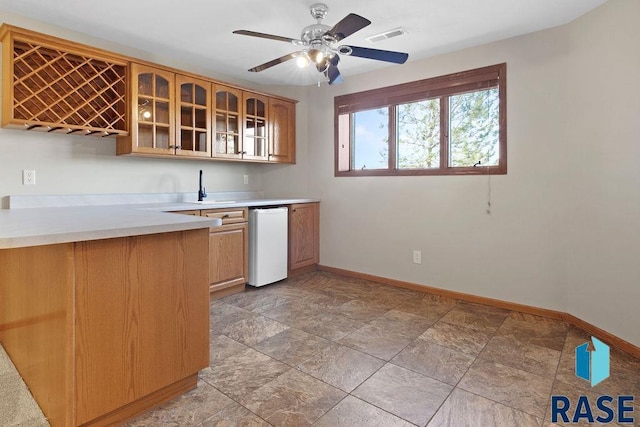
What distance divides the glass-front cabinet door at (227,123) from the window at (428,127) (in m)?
1.13

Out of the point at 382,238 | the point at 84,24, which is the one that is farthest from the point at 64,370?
the point at 382,238

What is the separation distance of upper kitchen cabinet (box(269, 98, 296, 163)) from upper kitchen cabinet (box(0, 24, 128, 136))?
163 centimetres

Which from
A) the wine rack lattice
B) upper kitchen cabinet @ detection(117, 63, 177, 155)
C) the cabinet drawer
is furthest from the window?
the wine rack lattice

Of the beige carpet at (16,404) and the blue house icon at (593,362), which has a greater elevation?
the beige carpet at (16,404)

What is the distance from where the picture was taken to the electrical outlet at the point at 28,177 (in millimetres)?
2658

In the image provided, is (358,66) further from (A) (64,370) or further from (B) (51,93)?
(A) (64,370)

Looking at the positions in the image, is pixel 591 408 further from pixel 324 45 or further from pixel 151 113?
pixel 151 113

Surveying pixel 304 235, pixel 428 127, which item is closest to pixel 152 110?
pixel 304 235

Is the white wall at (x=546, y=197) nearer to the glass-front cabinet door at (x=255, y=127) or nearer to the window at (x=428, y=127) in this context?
the window at (x=428, y=127)

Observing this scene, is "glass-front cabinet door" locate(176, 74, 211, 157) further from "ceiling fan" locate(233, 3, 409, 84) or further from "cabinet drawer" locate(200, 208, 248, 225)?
"ceiling fan" locate(233, 3, 409, 84)

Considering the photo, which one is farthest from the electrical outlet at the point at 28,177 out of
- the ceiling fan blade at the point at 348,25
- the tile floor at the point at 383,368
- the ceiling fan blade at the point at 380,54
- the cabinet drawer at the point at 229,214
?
the ceiling fan blade at the point at 380,54

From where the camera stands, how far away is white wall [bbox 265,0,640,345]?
2309 millimetres

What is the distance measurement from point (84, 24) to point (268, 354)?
2.84 m

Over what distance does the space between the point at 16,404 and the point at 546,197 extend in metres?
3.59
